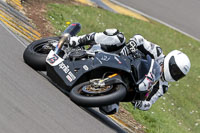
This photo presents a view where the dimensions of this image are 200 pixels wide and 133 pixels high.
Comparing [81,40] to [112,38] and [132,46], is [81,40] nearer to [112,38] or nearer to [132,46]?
[112,38]

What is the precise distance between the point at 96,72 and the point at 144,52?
4.06 feet

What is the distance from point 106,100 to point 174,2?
1338 cm

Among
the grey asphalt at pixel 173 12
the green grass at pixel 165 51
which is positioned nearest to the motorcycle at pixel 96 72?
the green grass at pixel 165 51

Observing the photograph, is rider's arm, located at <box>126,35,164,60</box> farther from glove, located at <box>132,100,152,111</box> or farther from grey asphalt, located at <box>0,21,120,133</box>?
grey asphalt, located at <box>0,21,120,133</box>

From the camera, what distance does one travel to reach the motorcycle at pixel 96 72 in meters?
5.90

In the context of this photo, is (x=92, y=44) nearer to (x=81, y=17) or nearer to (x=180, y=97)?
(x=180, y=97)

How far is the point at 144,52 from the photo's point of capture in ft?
23.2

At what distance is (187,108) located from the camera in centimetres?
1154

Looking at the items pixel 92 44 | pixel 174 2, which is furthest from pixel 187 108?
pixel 174 2

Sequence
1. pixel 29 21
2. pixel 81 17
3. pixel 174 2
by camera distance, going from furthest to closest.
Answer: pixel 174 2 → pixel 81 17 → pixel 29 21

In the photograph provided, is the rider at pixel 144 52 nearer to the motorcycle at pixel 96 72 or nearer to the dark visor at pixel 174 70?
the dark visor at pixel 174 70

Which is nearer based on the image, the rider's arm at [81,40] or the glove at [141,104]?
the glove at [141,104]

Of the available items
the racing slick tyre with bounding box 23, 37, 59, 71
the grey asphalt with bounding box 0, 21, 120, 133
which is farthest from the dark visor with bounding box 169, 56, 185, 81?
the racing slick tyre with bounding box 23, 37, 59, 71

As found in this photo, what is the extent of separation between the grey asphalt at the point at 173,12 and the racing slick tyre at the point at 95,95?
37.1 ft
